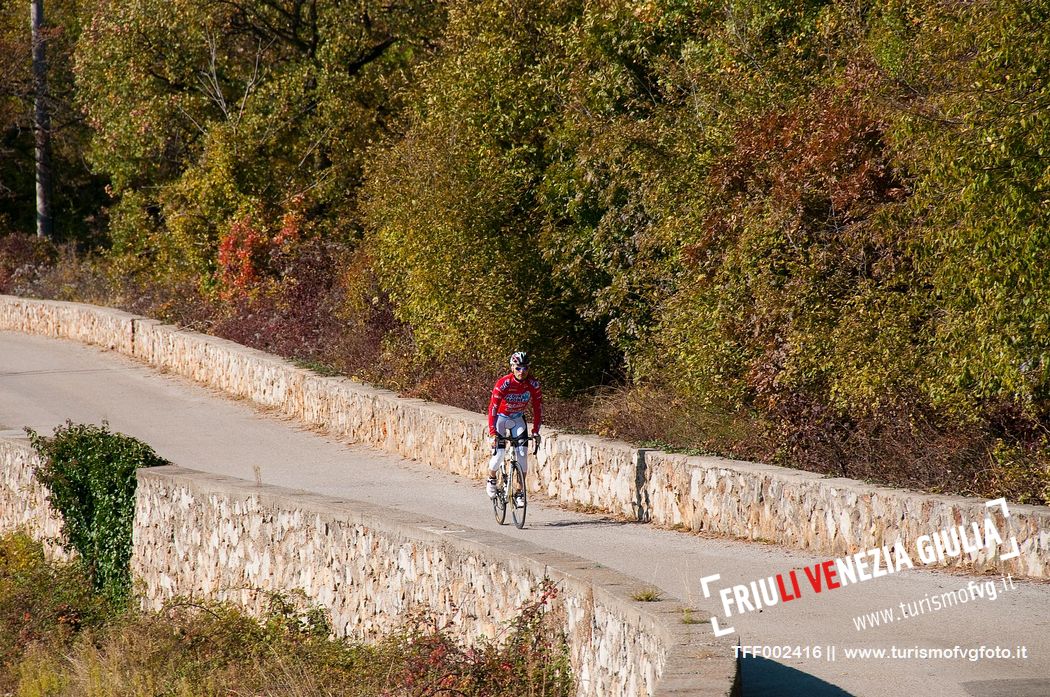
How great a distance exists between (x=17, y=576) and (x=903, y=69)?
12.4 m

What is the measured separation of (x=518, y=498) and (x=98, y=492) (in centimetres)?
524

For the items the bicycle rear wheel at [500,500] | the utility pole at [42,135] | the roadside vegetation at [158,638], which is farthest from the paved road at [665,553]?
the utility pole at [42,135]

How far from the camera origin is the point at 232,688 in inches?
454

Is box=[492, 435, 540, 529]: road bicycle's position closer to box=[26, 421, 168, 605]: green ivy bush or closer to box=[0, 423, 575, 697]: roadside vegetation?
box=[0, 423, 575, 697]: roadside vegetation

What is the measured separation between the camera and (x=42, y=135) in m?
40.7

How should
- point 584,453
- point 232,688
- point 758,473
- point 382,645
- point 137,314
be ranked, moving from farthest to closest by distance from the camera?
1. point 137,314
2. point 584,453
3. point 758,473
4. point 232,688
5. point 382,645

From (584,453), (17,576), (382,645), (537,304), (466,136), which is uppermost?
(466,136)

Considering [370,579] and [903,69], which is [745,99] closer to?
[903,69]

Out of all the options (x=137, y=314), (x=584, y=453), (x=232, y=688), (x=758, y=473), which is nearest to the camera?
(x=232, y=688)

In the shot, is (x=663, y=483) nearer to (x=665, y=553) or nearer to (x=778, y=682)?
(x=665, y=553)

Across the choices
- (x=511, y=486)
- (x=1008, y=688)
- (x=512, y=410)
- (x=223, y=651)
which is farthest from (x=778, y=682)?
(x=512, y=410)

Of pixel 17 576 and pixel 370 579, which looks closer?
pixel 370 579

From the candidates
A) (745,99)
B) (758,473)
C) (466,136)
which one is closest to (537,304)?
(466,136)

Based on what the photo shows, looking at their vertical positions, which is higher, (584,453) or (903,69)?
(903,69)
